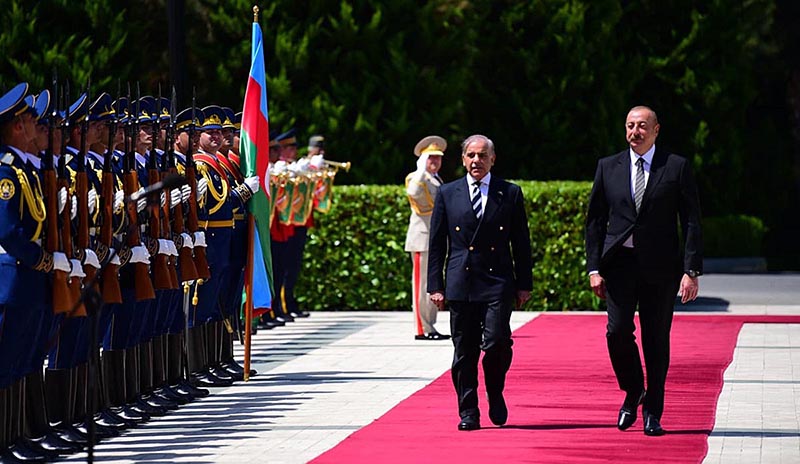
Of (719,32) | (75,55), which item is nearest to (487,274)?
(75,55)

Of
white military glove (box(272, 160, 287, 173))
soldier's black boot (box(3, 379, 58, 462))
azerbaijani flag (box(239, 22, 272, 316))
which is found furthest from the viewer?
white military glove (box(272, 160, 287, 173))

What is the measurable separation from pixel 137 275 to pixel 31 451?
187 cm

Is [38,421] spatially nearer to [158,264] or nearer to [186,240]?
[158,264]

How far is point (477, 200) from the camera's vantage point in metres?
11.6

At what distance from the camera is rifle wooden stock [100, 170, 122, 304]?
11094 mm

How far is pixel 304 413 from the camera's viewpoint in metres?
12.3

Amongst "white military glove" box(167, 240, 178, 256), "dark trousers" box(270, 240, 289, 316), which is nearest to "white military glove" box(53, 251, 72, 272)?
"white military glove" box(167, 240, 178, 256)

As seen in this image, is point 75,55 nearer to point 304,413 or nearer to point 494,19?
point 494,19

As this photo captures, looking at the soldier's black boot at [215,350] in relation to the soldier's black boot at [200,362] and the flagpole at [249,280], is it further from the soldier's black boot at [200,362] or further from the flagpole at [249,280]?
the flagpole at [249,280]

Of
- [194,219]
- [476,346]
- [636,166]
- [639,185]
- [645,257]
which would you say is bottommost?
[476,346]

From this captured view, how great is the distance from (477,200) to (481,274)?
0.51m

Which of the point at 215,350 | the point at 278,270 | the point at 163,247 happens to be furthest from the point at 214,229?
the point at 278,270

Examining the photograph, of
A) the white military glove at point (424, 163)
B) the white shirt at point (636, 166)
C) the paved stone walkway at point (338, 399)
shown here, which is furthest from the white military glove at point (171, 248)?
the white military glove at point (424, 163)

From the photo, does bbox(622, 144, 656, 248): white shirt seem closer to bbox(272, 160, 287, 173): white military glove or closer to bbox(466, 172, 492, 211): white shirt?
bbox(466, 172, 492, 211): white shirt
